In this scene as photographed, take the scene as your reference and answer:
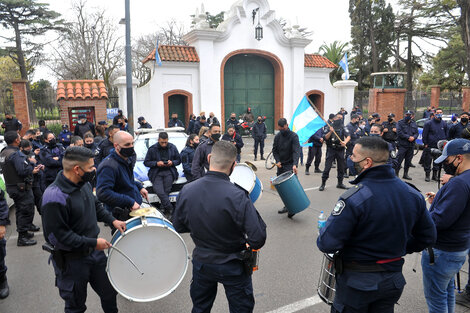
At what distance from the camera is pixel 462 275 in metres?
4.59

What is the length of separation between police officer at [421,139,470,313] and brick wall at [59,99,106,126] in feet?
42.7

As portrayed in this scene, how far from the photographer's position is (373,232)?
2.36 m

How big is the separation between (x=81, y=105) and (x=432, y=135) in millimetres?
12504

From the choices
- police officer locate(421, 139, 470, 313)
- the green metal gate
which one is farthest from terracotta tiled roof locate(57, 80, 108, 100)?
police officer locate(421, 139, 470, 313)

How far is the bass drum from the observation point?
10.4 ft

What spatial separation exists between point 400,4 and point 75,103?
32607 millimetres

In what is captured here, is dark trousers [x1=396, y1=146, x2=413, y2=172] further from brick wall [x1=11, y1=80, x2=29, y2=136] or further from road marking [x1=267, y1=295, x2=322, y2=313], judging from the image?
brick wall [x1=11, y1=80, x2=29, y2=136]

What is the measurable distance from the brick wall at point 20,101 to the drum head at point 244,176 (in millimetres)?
12834

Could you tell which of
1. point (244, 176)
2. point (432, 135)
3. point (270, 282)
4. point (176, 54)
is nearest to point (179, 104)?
point (176, 54)

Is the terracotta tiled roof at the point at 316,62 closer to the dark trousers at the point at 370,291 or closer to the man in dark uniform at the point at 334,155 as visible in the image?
the man in dark uniform at the point at 334,155

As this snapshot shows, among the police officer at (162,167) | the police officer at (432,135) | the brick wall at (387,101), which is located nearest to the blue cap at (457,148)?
the police officer at (162,167)

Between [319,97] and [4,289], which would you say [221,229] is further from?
[319,97]

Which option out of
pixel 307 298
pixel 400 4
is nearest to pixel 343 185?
pixel 307 298

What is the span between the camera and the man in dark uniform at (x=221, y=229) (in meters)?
2.59
